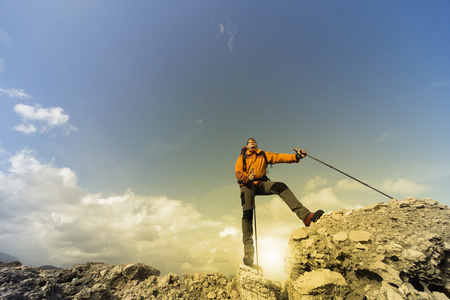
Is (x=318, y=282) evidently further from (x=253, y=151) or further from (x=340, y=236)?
(x=253, y=151)

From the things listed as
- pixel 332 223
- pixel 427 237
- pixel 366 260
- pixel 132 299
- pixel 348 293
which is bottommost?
pixel 132 299

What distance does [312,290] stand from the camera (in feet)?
11.6

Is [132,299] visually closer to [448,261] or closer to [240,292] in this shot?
[240,292]

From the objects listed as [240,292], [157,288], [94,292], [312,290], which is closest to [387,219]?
[312,290]

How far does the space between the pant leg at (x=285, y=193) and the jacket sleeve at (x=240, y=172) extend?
1.86ft

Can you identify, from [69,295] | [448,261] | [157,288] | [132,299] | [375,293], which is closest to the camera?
[375,293]

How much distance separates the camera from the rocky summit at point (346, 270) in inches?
123

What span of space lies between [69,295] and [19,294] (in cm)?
101

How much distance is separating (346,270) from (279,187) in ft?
8.58

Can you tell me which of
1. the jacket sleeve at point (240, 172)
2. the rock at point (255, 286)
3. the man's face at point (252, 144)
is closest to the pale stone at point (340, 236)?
the rock at point (255, 286)

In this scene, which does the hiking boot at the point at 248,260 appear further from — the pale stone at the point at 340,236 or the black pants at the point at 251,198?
the pale stone at the point at 340,236

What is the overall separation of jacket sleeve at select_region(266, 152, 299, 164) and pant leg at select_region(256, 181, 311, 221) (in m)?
1.01

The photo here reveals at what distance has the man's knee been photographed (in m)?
5.76

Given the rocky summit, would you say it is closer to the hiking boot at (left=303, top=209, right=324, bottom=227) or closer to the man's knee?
the hiking boot at (left=303, top=209, right=324, bottom=227)
